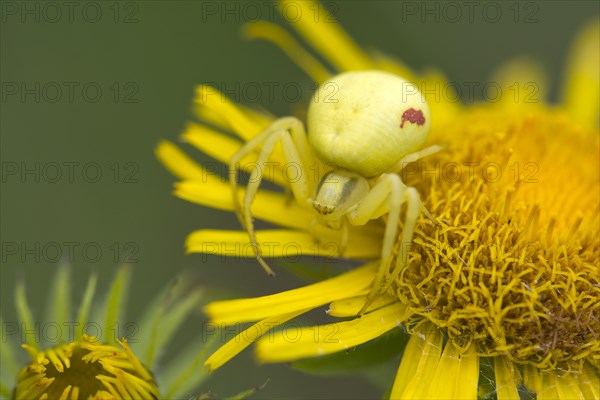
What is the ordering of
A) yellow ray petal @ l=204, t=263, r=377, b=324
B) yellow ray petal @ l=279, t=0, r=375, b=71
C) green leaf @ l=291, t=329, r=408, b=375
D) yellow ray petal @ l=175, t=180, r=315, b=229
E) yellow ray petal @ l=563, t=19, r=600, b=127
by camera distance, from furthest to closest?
1. yellow ray petal @ l=563, t=19, r=600, b=127
2. yellow ray petal @ l=279, t=0, r=375, b=71
3. yellow ray petal @ l=175, t=180, r=315, b=229
4. green leaf @ l=291, t=329, r=408, b=375
5. yellow ray petal @ l=204, t=263, r=377, b=324

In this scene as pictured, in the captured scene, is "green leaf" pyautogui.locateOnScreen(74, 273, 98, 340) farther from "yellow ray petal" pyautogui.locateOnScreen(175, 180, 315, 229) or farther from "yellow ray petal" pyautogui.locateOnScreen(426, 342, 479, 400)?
"yellow ray petal" pyautogui.locateOnScreen(426, 342, 479, 400)

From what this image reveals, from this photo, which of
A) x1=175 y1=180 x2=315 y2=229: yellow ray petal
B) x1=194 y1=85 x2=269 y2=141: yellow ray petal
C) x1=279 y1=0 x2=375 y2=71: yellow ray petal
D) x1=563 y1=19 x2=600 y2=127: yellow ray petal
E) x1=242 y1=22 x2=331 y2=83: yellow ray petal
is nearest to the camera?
x1=175 y1=180 x2=315 y2=229: yellow ray petal

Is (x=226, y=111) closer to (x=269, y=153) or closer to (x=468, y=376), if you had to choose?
(x=269, y=153)

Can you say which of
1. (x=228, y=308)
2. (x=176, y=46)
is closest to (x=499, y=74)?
(x=176, y=46)

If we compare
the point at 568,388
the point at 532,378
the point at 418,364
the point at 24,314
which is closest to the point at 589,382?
the point at 568,388

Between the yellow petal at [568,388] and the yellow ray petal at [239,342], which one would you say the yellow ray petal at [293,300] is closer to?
the yellow ray petal at [239,342]

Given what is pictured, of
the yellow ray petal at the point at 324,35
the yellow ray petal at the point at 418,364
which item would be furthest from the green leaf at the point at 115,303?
the yellow ray petal at the point at 324,35

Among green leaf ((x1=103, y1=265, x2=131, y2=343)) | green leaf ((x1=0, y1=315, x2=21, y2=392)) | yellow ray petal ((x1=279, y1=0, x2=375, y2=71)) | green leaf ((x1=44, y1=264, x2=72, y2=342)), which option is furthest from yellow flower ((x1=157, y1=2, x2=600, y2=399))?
yellow ray petal ((x1=279, y1=0, x2=375, y2=71))
